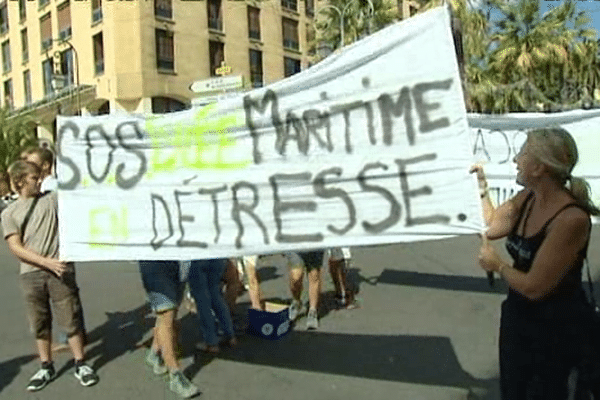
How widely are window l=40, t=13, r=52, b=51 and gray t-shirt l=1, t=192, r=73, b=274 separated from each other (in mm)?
34628

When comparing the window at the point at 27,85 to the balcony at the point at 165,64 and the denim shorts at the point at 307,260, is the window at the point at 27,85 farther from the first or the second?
the denim shorts at the point at 307,260

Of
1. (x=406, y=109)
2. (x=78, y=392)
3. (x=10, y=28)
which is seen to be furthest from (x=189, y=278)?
(x=10, y=28)

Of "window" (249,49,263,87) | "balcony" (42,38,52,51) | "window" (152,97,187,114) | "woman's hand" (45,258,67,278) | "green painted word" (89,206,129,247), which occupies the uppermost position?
"balcony" (42,38,52,51)

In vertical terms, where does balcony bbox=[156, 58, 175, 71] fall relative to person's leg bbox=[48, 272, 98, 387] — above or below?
above

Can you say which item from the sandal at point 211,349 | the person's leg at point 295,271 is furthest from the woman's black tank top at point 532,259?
the person's leg at point 295,271

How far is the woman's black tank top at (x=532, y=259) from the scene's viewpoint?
7.87 feet

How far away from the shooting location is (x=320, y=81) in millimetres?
3203

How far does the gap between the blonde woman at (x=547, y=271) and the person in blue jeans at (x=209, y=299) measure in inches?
95.0

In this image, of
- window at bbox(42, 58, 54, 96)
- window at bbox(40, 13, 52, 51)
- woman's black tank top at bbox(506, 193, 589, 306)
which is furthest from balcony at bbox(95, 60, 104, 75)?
woman's black tank top at bbox(506, 193, 589, 306)

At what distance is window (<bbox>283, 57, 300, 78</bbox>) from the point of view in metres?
38.5

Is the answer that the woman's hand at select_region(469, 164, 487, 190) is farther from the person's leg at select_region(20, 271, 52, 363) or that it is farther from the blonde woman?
the person's leg at select_region(20, 271, 52, 363)

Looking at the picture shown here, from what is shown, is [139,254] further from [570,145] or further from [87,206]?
[570,145]

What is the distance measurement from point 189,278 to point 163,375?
690 millimetres

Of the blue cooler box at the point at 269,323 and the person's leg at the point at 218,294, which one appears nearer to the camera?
the person's leg at the point at 218,294
